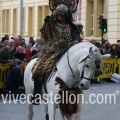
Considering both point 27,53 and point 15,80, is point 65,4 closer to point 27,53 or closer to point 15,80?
point 15,80

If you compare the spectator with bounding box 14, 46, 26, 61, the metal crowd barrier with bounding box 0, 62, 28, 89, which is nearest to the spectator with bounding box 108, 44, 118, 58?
the spectator with bounding box 14, 46, 26, 61

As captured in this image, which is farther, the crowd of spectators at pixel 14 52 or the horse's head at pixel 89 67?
the crowd of spectators at pixel 14 52

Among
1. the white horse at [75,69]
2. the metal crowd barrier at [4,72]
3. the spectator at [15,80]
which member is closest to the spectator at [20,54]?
the metal crowd barrier at [4,72]

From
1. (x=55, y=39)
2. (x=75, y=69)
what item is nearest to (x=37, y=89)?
(x=55, y=39)

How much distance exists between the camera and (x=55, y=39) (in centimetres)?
996

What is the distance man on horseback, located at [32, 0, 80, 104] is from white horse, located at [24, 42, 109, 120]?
0.67 ft

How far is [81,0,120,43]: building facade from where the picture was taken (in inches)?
1364

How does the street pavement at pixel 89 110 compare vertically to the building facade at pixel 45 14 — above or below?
below

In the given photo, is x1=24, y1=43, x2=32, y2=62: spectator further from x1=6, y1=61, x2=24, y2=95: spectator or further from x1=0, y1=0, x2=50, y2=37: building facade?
x1=0, y1=0, x2=50, y2=37: building facade

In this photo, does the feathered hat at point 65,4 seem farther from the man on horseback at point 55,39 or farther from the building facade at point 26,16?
the building facade at point 26,16

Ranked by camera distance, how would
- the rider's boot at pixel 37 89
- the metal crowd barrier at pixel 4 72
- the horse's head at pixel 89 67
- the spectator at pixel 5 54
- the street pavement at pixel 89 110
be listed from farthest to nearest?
the spectator at pixel 5 54
the metal crowd barrier at pixel 4 72
the street pavement at pixel 89 110
the rider's boot at pixel 37 89
the horse's head at pixel 89 67

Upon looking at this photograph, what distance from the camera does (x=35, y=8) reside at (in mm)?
45688

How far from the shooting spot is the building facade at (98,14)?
34656mm

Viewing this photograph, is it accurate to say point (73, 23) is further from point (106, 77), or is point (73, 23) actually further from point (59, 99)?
point (106, 77)
